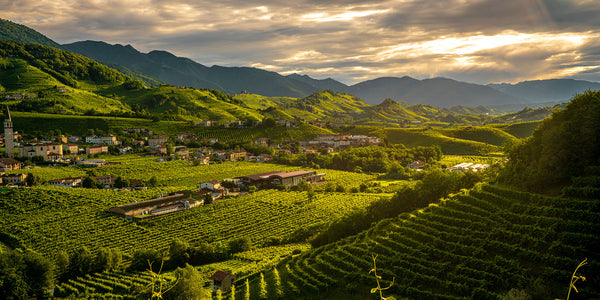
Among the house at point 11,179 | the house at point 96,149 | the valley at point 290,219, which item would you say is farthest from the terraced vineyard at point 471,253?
the house at point 96,149

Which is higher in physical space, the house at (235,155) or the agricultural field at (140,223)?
the house at (235,155)

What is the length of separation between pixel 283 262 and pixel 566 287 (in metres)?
21.6

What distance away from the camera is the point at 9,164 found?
68312 millimetres

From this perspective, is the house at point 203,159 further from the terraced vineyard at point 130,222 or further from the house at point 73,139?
the house at point 73,139

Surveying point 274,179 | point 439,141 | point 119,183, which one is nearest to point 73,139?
point 119,183

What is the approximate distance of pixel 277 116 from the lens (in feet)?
606

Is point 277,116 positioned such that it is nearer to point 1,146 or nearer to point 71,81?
point 71,81

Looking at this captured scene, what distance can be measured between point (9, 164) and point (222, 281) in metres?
62.0

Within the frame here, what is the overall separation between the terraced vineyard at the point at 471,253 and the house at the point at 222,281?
3595 mm

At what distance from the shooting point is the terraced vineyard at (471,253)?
20.2 meters

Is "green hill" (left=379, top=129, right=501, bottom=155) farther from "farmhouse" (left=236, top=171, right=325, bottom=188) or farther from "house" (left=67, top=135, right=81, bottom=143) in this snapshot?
"house" (left=67, top=135, right=81, bottom=143)

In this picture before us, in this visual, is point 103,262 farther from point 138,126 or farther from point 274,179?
point 138,126

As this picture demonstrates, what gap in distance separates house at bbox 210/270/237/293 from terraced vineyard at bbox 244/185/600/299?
359cm

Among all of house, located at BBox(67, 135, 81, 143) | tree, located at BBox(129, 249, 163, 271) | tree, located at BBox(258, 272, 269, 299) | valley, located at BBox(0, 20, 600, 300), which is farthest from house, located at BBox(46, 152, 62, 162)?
tree, located at BBox(258, 272, 269, 299)
